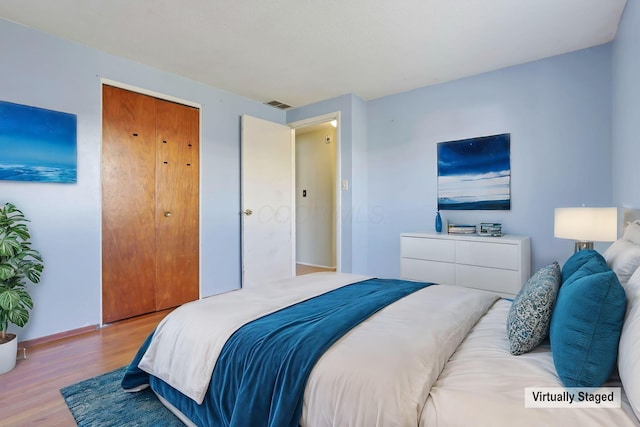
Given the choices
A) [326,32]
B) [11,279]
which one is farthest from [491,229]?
[11,279]

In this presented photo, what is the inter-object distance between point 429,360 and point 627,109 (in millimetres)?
2402

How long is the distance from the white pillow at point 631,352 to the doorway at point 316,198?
4.64 m

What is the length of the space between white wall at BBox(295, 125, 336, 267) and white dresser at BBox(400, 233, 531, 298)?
91.1 inches

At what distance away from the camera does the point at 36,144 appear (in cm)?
250

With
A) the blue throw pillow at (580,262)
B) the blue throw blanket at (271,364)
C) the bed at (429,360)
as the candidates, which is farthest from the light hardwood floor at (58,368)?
the blue throw pillow at (580,262)

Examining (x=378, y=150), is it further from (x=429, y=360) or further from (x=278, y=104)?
(x=429, y=360)

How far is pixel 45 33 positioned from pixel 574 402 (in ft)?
12.7

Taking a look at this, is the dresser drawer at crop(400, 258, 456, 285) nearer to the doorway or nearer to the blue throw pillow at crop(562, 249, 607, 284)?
the blue throw pillow at crop(562, 249, 607, 284)

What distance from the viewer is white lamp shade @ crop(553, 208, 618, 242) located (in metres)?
2.12

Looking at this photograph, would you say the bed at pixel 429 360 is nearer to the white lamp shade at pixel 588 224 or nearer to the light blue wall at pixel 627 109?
the white lamp shade at pixel 588 224

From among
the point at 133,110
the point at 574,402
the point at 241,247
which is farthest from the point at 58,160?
the point at 574,402

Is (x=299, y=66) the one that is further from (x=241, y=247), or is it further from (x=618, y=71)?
(x=618, y=71)

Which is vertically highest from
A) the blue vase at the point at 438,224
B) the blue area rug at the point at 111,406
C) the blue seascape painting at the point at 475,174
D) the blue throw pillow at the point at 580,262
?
the blue seascape painting at the point at 475,174

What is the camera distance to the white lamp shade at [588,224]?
6.94 feet
